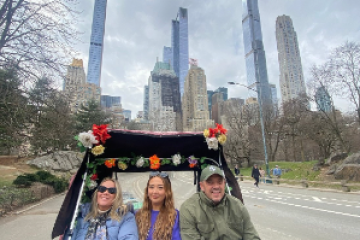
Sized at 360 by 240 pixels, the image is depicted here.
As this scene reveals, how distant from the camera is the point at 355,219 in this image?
6598mm

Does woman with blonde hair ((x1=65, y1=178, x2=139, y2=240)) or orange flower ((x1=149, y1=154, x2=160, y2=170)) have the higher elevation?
orange flower ((x1=149, y1=154, x2=160, y2=170))

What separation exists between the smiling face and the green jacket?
35cm

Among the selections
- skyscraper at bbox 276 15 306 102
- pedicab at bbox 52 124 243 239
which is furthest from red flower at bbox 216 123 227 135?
skyscraper at bbox 276 15 306 102

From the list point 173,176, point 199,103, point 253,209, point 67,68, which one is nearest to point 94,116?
point 67,68

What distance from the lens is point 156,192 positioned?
9.89ft

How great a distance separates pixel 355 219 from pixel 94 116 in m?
33.6

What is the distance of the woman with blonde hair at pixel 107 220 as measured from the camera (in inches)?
110

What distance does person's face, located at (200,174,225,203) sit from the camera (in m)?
2.83

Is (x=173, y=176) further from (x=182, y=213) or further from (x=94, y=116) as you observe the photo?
(x=94, y=116)

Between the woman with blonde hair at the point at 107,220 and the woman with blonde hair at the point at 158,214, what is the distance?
0.46 feet

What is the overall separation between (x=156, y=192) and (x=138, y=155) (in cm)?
137

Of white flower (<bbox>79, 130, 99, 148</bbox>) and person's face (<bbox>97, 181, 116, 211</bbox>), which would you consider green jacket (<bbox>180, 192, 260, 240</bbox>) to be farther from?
white flower (<bbox>79, 130, 99, 148</bbox>)

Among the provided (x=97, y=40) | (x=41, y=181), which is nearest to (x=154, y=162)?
(x=41, y=181)

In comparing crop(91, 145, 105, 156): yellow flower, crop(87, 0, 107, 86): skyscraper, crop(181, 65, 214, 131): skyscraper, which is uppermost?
crop(87, 0, 107, 86): skyscraper
